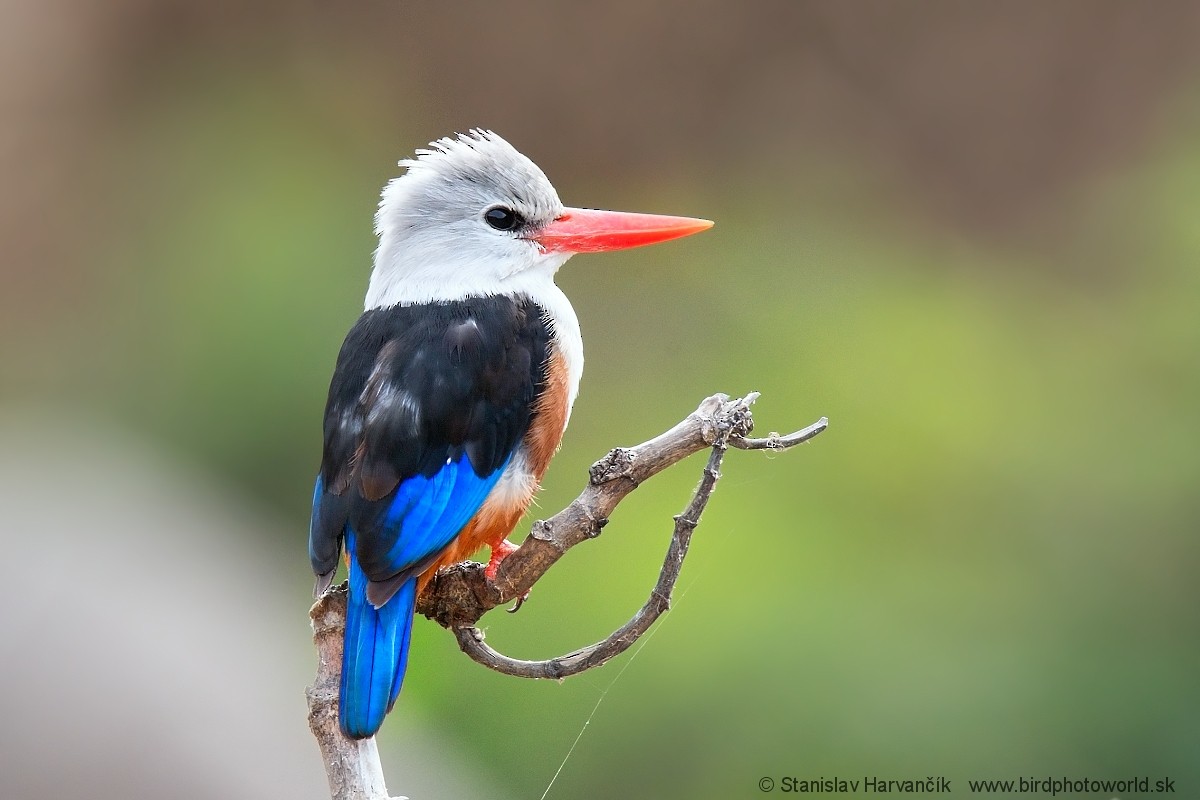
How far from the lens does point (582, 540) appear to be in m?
1.80

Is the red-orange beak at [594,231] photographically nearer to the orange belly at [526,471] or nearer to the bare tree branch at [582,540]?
the orange belly at [526,471]

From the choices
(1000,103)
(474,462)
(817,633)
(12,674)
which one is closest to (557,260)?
(474,462)

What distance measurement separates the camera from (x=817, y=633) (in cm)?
343

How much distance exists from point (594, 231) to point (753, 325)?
2248 millimetres

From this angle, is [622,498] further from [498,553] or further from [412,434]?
[498,553]

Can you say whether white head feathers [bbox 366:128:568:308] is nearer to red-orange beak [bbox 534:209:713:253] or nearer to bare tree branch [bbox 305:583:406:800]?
red-orange beak [bbox 534:209:713:253]

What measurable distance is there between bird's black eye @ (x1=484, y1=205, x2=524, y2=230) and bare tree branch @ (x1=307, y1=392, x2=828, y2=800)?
0.74 meters

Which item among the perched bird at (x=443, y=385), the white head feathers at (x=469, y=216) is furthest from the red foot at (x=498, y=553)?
the white head feathers at (x=469, y=216)

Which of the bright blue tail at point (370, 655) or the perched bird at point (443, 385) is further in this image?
the perched bird at point (443, 385)

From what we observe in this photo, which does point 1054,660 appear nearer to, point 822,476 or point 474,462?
point 822,476

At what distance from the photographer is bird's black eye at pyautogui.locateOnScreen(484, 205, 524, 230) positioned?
2.37 metres

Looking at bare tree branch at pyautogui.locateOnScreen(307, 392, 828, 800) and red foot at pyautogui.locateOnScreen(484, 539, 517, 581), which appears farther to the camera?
red foot at pyautogui.locateOnScreen(484, 539, 517, 581)

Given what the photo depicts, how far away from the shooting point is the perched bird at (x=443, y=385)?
1892 millimetres

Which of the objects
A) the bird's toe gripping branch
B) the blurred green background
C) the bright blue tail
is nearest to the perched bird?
the bright blue tail
